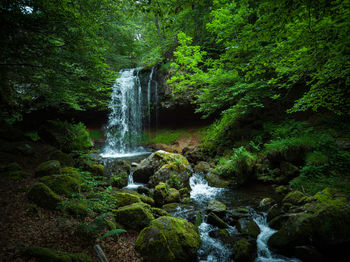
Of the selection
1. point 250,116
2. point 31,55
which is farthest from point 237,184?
point 31,55

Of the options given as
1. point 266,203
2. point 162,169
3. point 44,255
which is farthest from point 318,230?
point 162,169

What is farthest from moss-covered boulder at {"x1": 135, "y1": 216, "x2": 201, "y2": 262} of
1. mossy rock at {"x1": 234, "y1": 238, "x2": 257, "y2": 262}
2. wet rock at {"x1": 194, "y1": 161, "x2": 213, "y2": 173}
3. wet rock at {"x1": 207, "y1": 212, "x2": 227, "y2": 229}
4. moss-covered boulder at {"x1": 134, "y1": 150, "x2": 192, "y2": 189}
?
wet rock at {"x1": 194, "y1": 161, "x2": 213, "y2": 173}

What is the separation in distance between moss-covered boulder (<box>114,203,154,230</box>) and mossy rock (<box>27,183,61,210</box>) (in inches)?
54.6

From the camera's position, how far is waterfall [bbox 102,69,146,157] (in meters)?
16.7

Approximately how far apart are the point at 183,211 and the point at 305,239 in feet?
10.1

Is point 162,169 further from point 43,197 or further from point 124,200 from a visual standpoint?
point 43,197

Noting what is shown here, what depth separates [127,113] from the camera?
17328 mm

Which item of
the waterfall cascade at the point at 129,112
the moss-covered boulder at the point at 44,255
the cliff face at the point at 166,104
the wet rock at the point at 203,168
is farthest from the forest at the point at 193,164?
the waterfall cascade at the point at 129,112

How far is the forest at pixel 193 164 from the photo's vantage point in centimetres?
285

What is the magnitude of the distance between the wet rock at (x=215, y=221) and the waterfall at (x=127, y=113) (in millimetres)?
12414

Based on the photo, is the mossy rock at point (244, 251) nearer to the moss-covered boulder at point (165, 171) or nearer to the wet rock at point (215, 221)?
the wet rock at point (215, 221)

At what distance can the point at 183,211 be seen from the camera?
5277 mm

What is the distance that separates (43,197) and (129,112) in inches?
556

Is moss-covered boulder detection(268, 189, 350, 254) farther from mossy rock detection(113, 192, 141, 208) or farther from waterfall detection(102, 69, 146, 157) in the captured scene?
waterfall detection(102, 69, 146, 157)
